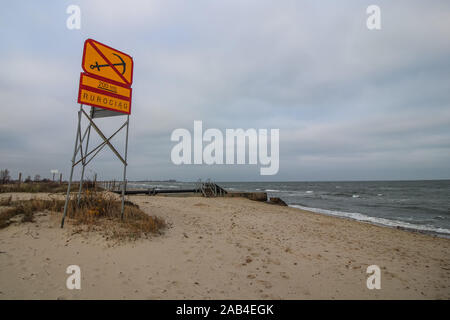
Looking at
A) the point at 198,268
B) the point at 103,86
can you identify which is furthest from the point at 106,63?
the point at 198,268

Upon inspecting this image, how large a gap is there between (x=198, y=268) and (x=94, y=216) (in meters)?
4.16

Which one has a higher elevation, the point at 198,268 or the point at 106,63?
the point at 106,63

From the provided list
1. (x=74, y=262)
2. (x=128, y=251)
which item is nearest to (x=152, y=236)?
(x=128, y=251)

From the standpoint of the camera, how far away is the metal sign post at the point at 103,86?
19.5ft

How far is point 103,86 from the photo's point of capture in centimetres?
625

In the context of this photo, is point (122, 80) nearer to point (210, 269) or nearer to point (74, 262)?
point (74, 262)

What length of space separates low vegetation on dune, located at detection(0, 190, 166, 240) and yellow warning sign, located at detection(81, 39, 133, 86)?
167 inches

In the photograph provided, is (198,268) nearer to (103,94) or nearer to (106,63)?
(103,94)

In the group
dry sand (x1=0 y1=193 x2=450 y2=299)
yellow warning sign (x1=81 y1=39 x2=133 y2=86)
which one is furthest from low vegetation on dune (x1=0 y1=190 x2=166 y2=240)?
yellow warning sign (x1=81 y1=39 x2=133 y2=86)

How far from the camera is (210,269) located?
14.7ft

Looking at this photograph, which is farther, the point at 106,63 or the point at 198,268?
the point at 106,63

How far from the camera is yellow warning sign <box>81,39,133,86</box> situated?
6.02 m

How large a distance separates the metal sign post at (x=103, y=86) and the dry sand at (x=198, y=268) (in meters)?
1.40

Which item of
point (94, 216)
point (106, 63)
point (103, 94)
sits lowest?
point (94, 216)
